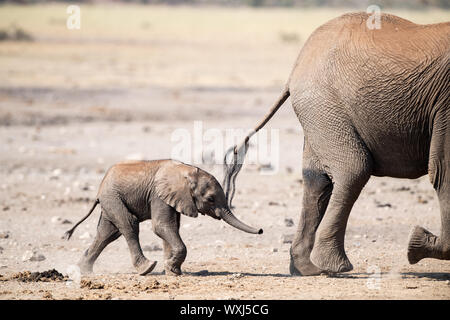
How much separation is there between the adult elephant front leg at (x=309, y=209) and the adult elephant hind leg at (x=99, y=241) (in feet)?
4.89

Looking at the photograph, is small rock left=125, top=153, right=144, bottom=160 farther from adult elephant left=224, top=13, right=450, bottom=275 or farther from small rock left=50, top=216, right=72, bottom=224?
adult elephant left=224, top=13, right=450, bottom=275

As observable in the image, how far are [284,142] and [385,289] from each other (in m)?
8.31

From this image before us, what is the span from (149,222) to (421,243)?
395 centimetres

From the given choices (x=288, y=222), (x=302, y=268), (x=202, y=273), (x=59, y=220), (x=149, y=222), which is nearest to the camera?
(x=302, y=268)

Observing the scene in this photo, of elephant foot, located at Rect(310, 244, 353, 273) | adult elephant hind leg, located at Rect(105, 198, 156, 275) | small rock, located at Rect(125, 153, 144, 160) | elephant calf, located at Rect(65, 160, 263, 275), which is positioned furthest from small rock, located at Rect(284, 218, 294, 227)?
small rock, located at Rect(125, 153, 144, 160)

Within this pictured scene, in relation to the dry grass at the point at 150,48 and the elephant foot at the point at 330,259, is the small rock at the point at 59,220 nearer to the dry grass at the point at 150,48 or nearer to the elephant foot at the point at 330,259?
the elephant foot at the point at 330,259

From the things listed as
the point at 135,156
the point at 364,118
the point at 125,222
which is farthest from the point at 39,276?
the point at 135,156

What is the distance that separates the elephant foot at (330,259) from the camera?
7.02 metres

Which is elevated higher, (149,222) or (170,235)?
(170,235)

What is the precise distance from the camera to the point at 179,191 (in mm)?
7211

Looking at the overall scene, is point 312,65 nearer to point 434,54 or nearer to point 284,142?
point 434,54

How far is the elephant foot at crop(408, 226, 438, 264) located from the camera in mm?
6504

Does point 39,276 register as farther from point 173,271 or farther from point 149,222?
point 149,222

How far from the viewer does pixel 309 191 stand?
7.32m
